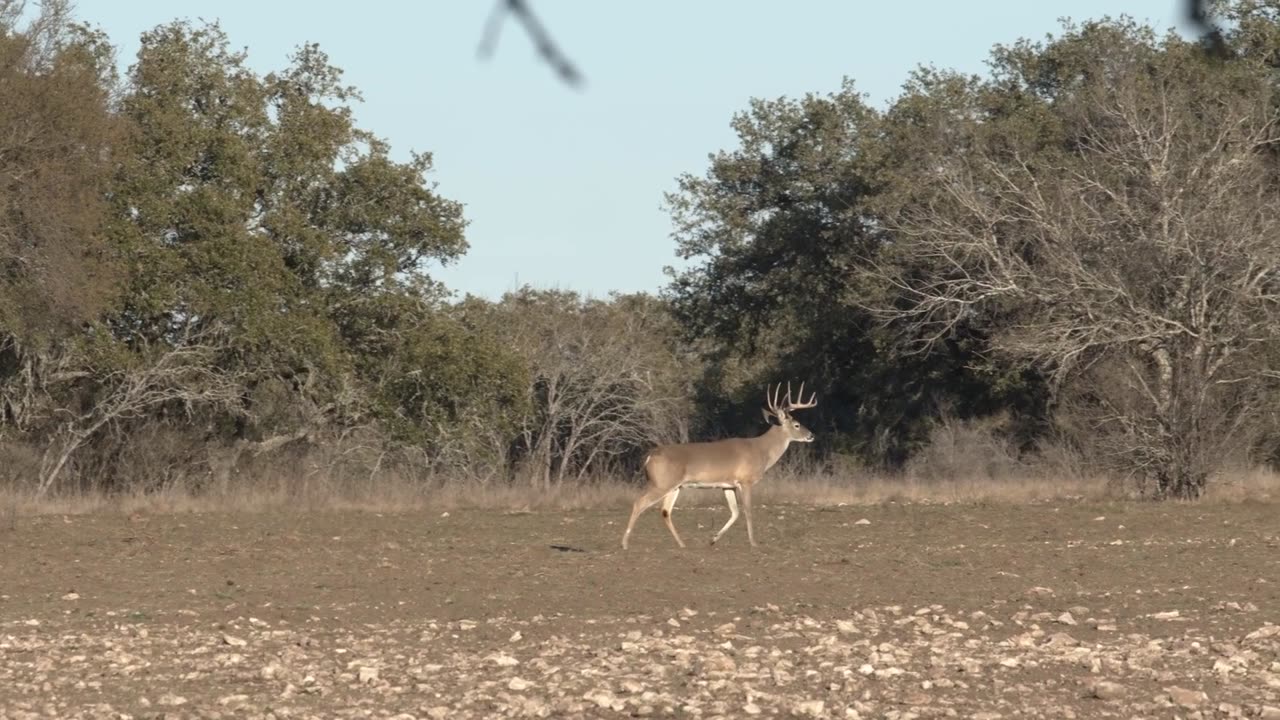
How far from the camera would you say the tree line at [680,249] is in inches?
953

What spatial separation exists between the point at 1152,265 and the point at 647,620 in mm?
13974

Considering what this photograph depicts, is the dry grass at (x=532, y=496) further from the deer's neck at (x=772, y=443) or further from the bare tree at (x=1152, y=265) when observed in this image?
the deer's neck at (x=772, y=443)

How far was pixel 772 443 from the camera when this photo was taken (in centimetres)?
2055

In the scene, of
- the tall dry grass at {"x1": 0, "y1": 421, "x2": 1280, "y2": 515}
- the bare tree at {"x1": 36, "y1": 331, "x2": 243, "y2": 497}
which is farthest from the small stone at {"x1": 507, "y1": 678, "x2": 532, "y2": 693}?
the bare tree at {"x1": 36, "y1": 331, "x2": 243, "y2": 497}

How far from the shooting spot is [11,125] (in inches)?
862

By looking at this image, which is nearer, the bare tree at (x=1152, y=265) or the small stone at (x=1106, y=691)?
Result: the small stone at (x=1106, y=691)

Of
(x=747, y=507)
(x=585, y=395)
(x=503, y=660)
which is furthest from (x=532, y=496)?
(x=503, y=660)

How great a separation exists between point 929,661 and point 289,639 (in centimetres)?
402

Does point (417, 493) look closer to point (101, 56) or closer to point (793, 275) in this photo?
point (101, 56)

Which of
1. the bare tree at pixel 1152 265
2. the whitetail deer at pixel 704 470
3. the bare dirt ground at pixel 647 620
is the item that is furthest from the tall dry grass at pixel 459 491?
the whitetail deer at pixel 704 470

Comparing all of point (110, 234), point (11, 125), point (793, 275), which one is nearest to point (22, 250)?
point (11, 125)

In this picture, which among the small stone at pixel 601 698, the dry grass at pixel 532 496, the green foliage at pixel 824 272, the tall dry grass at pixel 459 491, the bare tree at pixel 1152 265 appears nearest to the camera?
the small stone at pixel 601 698

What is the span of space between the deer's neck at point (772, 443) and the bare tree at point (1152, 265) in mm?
5124

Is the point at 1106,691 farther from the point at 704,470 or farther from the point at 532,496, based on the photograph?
the point at 532,496
